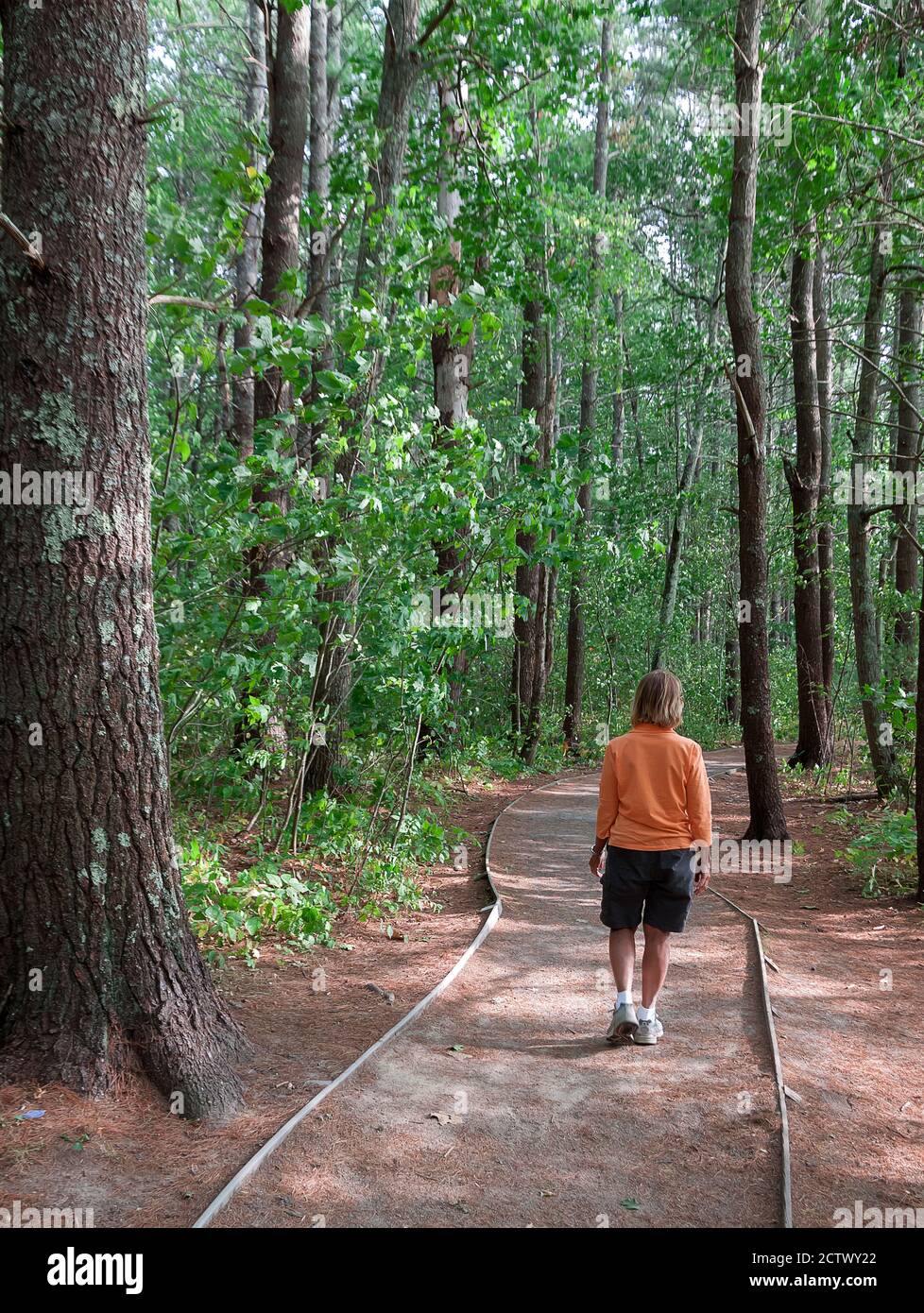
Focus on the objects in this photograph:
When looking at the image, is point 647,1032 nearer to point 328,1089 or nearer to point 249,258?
point 328,1089

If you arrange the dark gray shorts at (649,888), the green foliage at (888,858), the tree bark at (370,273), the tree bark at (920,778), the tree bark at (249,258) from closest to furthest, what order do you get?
the dark gray shorts at (649,888) < the tree bark at (370,273) < the tree bark at (920,778) < the green foliage at (888,858) < the tree bark at (249,258)

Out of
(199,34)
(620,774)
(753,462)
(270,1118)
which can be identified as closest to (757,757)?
(753,462)

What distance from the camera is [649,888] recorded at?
16.2ft

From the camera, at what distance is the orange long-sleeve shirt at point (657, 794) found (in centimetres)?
486

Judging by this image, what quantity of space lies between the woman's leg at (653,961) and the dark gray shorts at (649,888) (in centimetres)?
6

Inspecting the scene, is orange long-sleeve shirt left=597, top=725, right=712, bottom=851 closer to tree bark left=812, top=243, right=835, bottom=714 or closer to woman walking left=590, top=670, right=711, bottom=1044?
woman walking left=590, top=670, right=711, bottom=1044

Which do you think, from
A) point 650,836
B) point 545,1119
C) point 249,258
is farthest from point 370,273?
point 249,258

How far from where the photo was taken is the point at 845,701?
1859cm

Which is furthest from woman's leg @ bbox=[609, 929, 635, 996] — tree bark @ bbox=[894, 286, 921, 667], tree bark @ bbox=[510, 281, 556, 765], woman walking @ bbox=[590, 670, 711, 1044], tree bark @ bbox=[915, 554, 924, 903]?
tree bark @ bbox=[510, 281, 556, 765]

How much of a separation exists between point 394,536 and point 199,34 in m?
24.7

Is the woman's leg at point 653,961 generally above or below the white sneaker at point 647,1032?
above

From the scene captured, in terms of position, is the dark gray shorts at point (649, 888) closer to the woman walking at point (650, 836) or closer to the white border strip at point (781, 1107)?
Answer: the woman walking at point (650, 836)

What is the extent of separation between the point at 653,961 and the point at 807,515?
35.2 ft

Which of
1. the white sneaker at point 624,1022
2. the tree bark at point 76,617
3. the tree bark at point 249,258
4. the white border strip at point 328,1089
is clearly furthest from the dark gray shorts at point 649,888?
the tree bark at point 249,258
